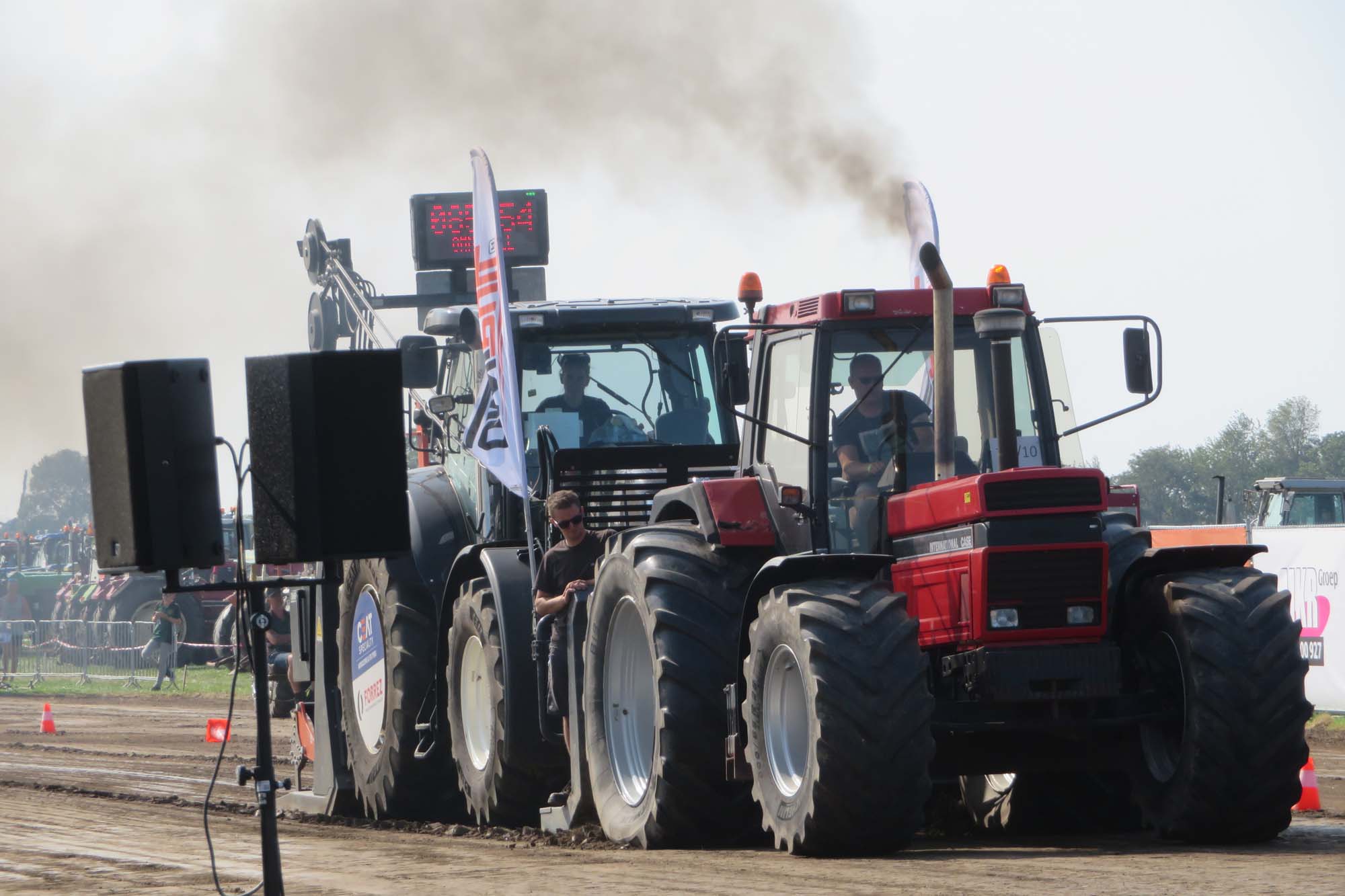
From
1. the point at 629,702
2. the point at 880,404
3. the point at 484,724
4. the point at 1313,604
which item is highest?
the point at 880,404

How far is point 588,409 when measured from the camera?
11.0 m

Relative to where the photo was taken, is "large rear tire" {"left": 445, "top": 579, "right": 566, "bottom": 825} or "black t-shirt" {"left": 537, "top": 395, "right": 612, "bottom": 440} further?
"black t-shirt" {"left": 537, "top": 395, "right": 612, "bottom": 440}

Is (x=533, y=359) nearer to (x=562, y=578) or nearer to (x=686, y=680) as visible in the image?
(x=562, y=578)

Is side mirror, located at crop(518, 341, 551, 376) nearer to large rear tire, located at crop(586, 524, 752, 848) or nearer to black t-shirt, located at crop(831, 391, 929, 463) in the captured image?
large rear tire, located at crop(586, 524, 752, 848)

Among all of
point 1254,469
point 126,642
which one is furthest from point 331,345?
Result: point 1254,469

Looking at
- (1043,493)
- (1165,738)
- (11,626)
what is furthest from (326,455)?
(11,626)

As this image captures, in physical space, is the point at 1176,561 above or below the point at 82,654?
above

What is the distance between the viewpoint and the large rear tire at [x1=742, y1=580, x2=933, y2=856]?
7156mm

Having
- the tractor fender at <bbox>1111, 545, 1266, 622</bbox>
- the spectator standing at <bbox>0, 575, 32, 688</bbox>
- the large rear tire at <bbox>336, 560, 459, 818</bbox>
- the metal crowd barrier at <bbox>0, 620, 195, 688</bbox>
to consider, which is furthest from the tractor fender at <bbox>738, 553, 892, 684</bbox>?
the spectator standing at <bbox>0, 575, 32, 688</bbox>

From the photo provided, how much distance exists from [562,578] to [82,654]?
22.4 meters

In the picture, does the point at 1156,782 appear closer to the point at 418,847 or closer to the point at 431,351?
the point at 418,847

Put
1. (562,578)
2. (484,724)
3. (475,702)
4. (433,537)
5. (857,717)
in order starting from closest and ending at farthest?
(857,717)
(562,578)
(484,724)
(475,702)
(433,537)

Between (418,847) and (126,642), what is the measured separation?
2130 cm

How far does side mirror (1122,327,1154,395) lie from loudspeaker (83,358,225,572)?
3.80m
